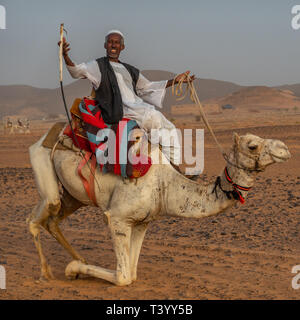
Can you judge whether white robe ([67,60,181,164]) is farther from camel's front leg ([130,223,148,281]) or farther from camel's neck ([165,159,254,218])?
camel's front leg ([130,223,148,281])

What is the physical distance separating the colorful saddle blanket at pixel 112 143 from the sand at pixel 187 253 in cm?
142

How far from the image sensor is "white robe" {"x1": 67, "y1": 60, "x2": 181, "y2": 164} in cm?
585

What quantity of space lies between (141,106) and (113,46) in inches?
30.8

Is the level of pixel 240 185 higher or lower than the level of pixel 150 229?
higher

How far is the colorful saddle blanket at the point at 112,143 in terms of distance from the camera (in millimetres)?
5719

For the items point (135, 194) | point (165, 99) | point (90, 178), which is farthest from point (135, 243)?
point (165, 99)

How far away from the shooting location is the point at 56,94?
147m

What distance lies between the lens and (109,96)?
5.96 metres

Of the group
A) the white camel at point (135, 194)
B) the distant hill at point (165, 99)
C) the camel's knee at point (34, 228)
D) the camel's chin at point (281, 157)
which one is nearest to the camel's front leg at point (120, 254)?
the white camel at point (135, 194)

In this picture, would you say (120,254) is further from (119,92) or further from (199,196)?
(119,92)

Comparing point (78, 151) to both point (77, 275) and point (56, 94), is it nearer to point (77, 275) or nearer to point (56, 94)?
point (77, 275)

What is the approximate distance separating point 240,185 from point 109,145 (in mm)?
1558

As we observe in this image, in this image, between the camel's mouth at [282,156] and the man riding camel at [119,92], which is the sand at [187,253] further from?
the camel's mouth at [282,156]
